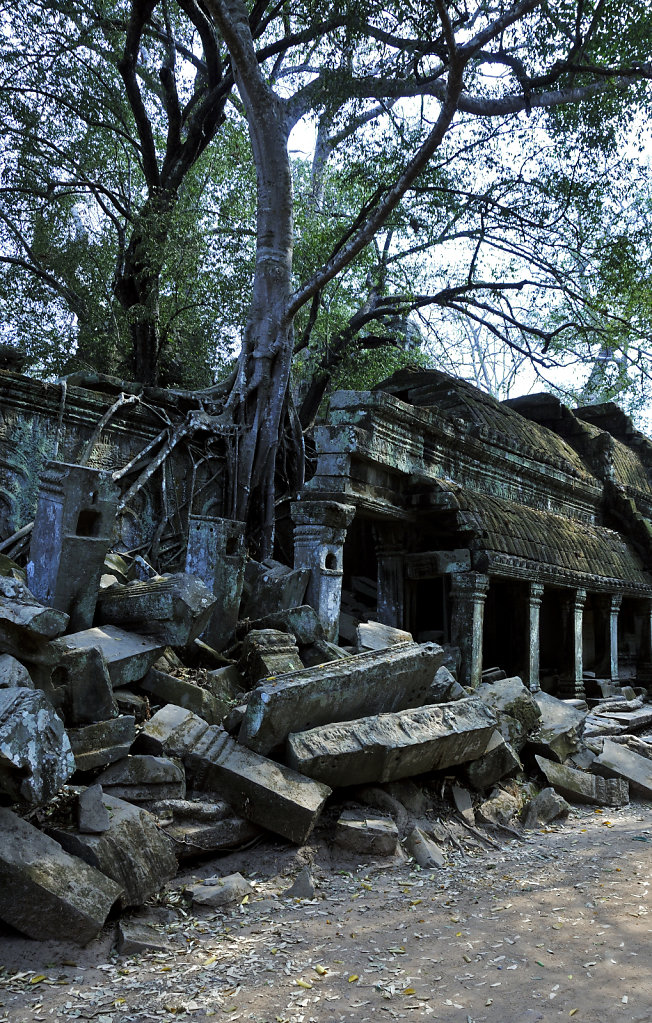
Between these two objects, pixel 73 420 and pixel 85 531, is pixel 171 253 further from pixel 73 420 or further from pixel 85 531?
pixel 85 531

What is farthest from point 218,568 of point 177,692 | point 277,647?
point 177,692

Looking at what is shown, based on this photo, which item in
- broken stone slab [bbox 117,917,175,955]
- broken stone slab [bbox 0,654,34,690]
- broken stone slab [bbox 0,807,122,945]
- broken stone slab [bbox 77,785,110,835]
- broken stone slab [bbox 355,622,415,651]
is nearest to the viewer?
broken stone slab [bbox 0,807,122,945]

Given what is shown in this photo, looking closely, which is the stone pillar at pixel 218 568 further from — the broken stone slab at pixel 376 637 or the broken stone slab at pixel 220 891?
the broken stone slab at pixel 220 891

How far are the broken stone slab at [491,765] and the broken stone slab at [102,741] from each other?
2.60 m

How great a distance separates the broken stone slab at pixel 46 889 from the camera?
9.02 feet

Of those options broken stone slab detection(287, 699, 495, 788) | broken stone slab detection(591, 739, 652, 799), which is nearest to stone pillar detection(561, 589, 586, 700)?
broken stone slab detection(591, 739, 652, 799)

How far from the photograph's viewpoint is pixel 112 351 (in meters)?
12.3

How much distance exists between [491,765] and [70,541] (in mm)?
3292

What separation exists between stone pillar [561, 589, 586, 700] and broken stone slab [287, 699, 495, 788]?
4.67 meters

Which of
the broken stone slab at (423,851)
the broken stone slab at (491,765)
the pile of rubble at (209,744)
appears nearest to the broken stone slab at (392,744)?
the pile of rubble at (209,744)

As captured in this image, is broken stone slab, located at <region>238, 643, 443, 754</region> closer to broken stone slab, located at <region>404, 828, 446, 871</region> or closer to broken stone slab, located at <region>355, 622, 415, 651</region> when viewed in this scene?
broken stone slab, located at <region>355, 622, 415, 651</region>

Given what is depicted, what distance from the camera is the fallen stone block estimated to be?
4.15 m

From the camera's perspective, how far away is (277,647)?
16.6ft

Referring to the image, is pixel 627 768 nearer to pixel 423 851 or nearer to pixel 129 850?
pixel 423 851
